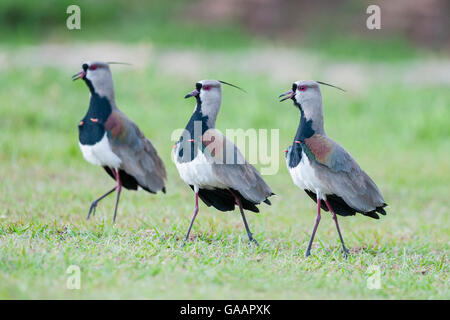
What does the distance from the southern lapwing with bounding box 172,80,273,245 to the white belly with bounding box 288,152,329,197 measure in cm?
32

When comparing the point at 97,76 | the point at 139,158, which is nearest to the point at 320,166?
the point at 139,158

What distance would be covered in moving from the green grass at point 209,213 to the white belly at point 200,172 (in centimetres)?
49

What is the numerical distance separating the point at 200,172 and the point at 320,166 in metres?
0.82

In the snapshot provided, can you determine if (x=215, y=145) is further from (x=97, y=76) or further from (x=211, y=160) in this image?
(x=97, y=76)

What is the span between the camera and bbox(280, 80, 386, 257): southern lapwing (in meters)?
5.06

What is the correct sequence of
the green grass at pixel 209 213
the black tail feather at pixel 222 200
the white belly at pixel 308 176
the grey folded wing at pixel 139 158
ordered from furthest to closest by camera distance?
1. the grey folded wing at pixel 139 158
2. the black tail feather at pixel 222 200
3. the white belly at pixel 308 176
4. the green grass at pixel 209 213

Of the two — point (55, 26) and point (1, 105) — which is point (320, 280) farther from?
point (55, 26)

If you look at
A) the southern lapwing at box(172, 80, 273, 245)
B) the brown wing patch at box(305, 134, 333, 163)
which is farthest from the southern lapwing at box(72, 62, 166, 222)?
the brown wing patch at box(305, 134, 333, 163)

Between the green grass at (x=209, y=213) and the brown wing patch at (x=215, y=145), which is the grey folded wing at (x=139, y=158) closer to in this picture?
the green grass at (x=209, y=213)

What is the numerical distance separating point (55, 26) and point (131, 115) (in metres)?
6.84

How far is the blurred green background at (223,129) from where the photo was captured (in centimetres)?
478

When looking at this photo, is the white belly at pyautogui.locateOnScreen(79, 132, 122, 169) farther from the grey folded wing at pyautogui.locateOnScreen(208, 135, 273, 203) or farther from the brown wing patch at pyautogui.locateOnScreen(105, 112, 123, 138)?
the grey folded wing at pyautogui.locateOnScreen(208, 135, 273, 203)

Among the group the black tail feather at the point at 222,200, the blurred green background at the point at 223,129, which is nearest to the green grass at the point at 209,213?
the blurred green background at the point at 223,129

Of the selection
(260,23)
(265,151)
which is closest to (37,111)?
(265,151)
